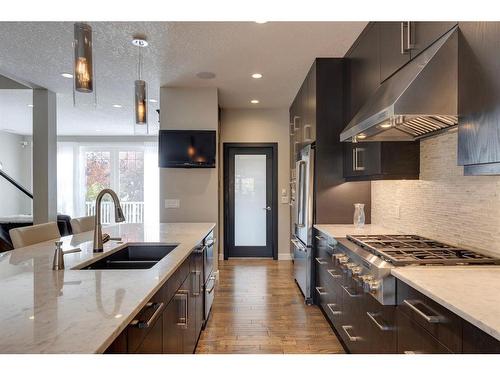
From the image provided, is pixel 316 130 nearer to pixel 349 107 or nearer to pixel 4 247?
pixel 349 107

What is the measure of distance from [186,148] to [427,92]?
3.22m

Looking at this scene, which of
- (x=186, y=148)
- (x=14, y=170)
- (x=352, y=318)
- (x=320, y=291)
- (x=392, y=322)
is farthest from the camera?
(x=14, y=170)

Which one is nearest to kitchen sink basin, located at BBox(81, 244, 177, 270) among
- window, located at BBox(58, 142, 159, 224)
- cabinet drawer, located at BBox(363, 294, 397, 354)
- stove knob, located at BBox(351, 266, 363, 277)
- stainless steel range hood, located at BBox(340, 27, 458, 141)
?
stove knob, located at BBox(351, 266, 363, 277)

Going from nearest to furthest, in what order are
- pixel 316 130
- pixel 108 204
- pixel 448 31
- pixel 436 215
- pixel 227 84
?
pixel 448 31
pixel 436 215
pixel 316 130
pixel 227 84
pixel 108 204

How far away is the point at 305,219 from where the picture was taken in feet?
11.8

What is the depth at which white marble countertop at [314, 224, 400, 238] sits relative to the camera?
288 cm

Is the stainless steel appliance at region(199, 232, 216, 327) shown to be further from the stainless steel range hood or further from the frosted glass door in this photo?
the frosted glass door

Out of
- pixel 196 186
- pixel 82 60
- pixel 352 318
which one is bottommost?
pixel 352 318

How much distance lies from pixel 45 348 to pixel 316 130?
3.13 metres

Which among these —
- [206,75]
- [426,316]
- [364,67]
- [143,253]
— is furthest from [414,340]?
[206,75]

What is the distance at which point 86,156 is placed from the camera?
358 inches

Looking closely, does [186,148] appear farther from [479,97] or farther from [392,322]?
[479,97]

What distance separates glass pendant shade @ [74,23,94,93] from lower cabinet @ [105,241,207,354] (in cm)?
115

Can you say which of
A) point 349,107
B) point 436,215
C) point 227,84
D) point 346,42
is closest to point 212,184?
point 227,84
